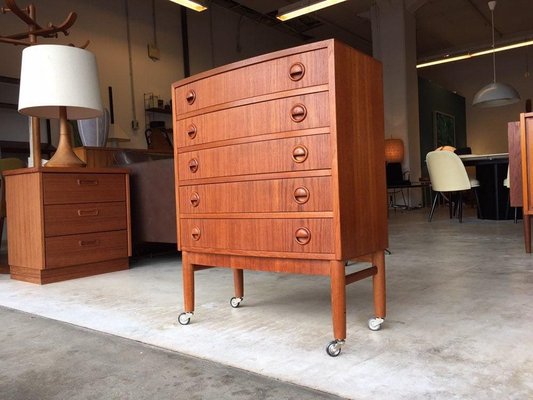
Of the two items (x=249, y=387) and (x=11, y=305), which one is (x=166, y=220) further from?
(x=249, y=387)

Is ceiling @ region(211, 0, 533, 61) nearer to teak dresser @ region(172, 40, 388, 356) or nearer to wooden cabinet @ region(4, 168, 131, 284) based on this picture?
wooden cabinet @ region(4, 168, 131, 284)

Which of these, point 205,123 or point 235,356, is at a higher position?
point 205,123

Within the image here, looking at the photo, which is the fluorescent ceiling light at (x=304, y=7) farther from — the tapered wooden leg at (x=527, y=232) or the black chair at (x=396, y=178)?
the tapered wooden leg at (x=527, y=232)

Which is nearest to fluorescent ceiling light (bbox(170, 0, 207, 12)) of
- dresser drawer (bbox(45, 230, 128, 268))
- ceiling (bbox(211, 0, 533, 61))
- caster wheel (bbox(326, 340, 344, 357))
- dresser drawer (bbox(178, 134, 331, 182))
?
ceiling (bbox(211, 0, 533, 61))

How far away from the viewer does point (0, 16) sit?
626 cm

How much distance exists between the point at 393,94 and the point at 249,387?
9360mm

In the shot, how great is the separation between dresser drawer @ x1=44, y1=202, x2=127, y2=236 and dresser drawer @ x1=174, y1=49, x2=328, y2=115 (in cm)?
148

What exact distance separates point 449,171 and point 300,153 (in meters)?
5.17

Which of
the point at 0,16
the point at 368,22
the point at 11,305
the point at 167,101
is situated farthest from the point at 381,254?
the point at 368,22

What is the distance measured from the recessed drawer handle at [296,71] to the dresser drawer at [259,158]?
19 cm

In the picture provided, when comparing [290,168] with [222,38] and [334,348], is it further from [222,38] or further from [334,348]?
[222,38]

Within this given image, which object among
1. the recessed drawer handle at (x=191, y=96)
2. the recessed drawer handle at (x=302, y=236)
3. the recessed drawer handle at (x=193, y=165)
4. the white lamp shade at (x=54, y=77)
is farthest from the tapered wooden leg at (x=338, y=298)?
the white lamp shade at (x=54, y=77)

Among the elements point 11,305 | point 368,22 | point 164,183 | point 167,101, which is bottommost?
point 11,305

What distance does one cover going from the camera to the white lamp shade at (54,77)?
285 centimetres
